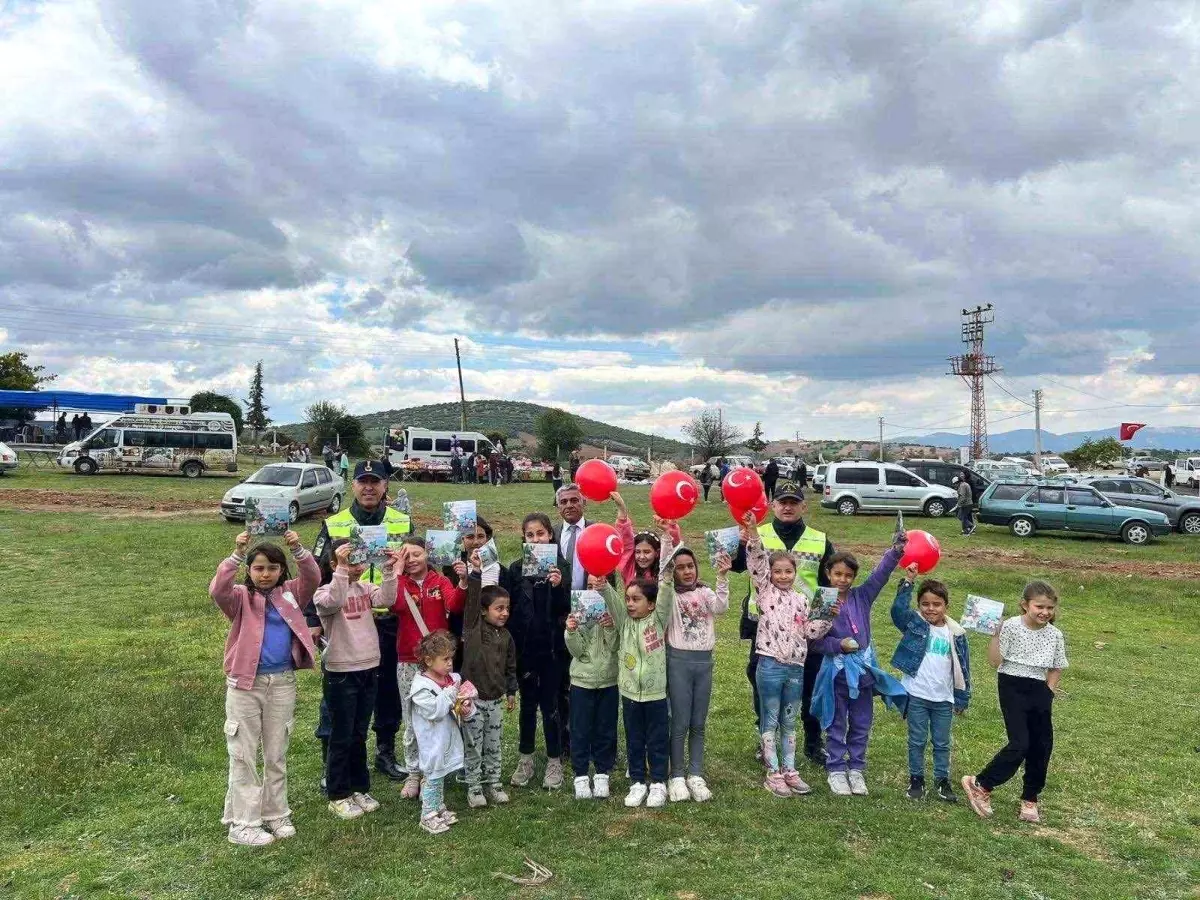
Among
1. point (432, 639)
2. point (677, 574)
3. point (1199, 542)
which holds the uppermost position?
point (677, 574)

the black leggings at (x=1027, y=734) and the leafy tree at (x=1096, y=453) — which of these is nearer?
the black leggings at (x=1027, y=734)

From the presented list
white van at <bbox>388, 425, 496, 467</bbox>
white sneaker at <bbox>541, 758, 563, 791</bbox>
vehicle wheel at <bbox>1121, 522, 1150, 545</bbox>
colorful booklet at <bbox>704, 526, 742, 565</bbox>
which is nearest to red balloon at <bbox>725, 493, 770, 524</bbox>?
colorful booklet at <bbox>704, 526, 742, 565</bbox>

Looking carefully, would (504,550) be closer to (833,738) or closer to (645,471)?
(833,738)

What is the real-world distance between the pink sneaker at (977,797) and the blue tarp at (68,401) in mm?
37737

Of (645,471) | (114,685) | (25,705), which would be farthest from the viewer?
(645,471)

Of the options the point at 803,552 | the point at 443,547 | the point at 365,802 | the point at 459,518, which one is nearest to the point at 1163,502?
the point at 803,552

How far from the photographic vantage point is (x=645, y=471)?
41.2 m

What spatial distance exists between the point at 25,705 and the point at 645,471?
35582mm

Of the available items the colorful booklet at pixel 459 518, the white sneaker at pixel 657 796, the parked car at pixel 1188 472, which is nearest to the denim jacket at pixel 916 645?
the white sneaker at pixel 657 796

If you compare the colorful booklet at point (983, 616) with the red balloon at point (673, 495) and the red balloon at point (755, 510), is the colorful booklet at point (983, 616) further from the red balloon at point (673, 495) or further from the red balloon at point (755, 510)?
the red balloon at point (673, 495)

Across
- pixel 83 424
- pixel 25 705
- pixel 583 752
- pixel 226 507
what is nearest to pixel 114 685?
pixel 25 705

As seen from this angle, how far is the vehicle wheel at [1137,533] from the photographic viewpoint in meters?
18.8

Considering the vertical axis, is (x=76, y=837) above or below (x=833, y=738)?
below

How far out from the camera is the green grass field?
3975 mm
